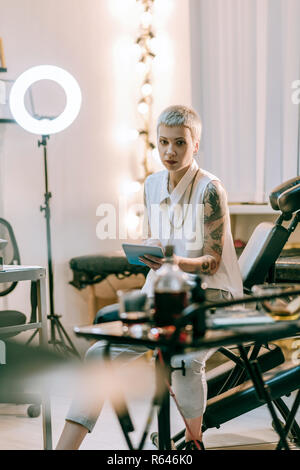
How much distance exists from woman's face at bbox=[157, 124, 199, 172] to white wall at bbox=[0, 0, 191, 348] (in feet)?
6.27

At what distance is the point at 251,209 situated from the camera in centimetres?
391

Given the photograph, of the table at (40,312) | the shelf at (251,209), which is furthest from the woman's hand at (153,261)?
the shelf at (251,209)

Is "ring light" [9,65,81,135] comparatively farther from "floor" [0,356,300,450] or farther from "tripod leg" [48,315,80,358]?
"floor" [0,356,300,450]

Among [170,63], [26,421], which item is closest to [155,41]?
[170,63]

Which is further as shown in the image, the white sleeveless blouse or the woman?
the white sleeveless blouse

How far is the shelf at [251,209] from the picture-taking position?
386 cm

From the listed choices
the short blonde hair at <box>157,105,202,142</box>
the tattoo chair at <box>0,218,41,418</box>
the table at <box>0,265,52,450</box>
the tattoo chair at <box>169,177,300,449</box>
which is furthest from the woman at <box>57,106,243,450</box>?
the tattoo chair at <box>0,218,41,418</box>

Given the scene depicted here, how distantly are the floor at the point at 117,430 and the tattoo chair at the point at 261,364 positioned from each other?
163 millimetres

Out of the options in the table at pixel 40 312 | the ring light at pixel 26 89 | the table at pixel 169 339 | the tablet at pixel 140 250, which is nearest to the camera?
the table at pixel 169 339

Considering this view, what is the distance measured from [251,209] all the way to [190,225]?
6.27 feet

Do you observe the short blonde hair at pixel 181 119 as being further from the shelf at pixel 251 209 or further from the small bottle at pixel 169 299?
the shelf at pixel 251 209

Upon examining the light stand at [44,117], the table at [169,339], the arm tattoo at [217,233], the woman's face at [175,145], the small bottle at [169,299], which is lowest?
the table at [169,339]

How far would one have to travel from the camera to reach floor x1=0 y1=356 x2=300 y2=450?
236 cm

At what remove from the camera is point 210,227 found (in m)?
2.05
